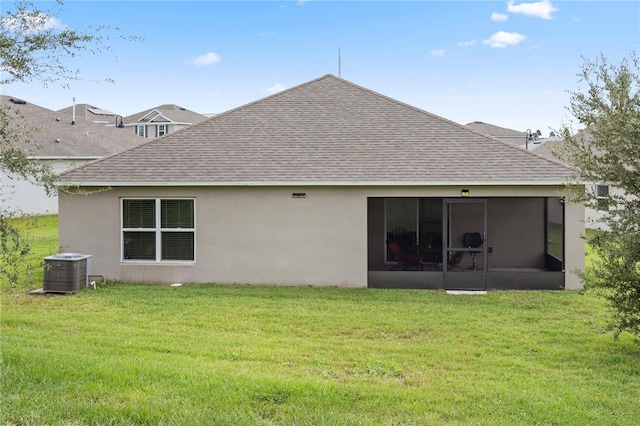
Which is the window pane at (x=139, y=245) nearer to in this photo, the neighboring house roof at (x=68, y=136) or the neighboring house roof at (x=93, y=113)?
the neighboring house roof at (x=68, y=136)

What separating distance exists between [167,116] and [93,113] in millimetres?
8558

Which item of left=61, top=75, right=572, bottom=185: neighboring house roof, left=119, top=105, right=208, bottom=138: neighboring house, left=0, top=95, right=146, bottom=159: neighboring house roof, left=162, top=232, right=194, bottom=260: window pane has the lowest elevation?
left=162, top=232, right=194, bottom=260: window pane

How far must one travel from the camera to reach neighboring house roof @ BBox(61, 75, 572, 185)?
571 inches

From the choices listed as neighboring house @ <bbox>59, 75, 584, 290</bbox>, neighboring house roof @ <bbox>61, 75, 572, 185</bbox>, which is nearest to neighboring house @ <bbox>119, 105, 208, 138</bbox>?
neighboring house roof @ <bbox>61, 75, 572, 185</bbox>

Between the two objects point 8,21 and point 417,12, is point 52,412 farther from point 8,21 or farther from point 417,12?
point 417,12

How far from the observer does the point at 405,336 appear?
973cm

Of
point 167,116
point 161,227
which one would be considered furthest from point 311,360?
point 167,116

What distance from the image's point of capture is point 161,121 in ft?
189

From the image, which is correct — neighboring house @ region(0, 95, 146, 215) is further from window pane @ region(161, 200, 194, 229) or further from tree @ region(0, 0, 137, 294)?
tree @ region(0, 0, 137, 294)

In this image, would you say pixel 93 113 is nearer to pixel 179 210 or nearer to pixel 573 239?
pixel 179 210

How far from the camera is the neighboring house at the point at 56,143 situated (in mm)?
32000

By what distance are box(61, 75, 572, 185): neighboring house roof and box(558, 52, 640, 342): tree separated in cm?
533

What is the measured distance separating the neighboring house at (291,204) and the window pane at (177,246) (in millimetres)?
25

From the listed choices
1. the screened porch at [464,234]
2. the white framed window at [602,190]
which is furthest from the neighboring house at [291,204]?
the white framed window at [602,190]
